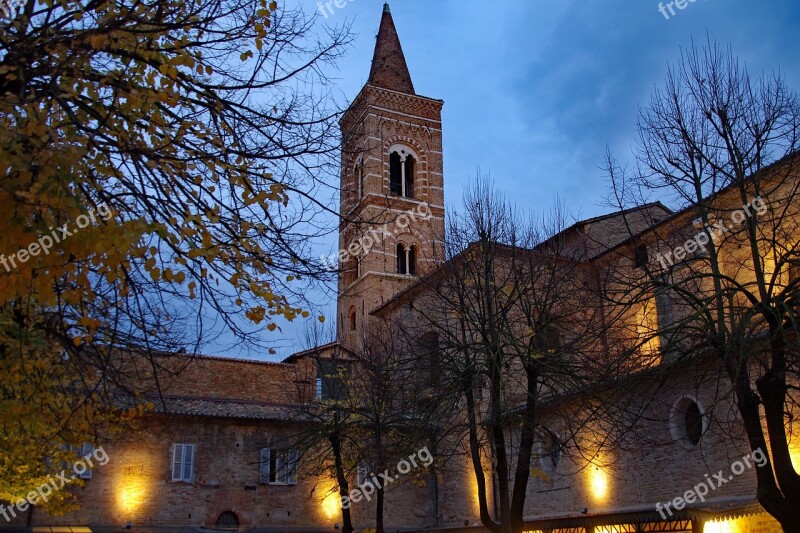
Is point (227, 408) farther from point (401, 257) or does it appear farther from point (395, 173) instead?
point (395, 173)

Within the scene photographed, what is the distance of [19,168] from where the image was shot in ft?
16.2

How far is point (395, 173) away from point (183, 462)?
82.9ft

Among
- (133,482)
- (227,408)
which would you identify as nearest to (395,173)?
(227,408)

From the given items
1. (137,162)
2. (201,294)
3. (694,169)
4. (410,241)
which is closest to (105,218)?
(137,162)

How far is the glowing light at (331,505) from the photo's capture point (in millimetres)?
27812

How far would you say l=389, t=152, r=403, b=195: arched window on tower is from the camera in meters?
46.1

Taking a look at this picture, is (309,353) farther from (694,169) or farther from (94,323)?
(94,323)

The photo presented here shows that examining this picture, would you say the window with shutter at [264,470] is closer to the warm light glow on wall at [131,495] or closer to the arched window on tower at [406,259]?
the warm light glow on wall at [131,495]

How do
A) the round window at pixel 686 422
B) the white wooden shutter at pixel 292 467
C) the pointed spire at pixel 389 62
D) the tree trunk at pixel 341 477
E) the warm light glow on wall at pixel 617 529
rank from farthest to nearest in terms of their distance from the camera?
the pointed spire at pixel 389 62 < the white wooden shutter at pixel 292 467 < the tree trunk at pixel 341 477 < the warm light glow on wall at pixel 617 529 < the round window at pixel 686 422

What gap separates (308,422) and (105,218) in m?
18.9

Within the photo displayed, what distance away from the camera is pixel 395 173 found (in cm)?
4662

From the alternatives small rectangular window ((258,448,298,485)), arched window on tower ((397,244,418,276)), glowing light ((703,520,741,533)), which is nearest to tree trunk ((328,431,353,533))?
small rectangular window ((258,448,298,485))

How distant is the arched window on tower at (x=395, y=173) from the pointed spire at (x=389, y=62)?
A: 4.43m

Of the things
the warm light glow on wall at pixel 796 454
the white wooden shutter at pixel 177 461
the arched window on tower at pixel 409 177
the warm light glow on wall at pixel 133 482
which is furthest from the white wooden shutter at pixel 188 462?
the arched window on tower at pixel 409 177
